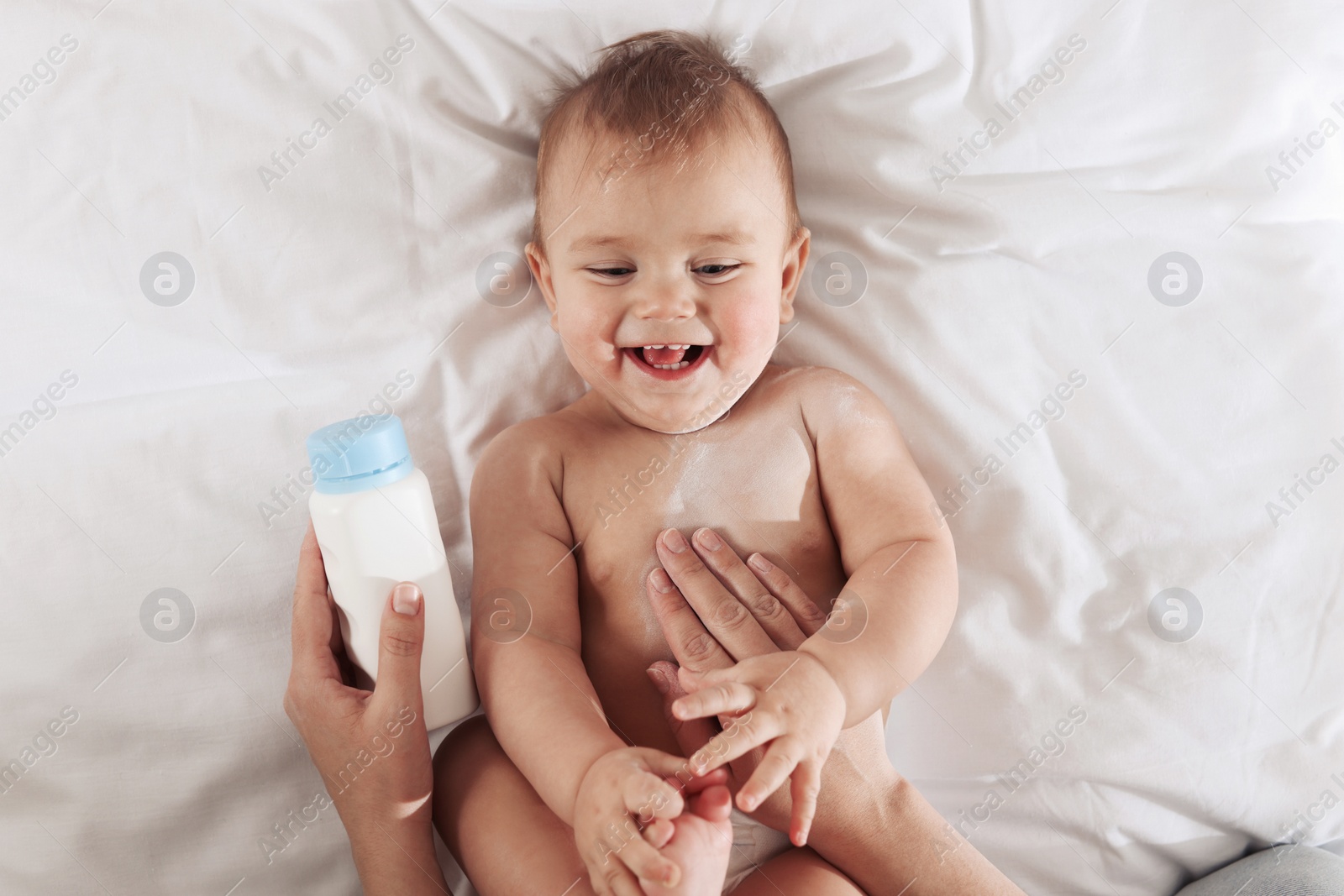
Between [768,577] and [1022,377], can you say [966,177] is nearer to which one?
[1022,377]

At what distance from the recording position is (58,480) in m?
1.45

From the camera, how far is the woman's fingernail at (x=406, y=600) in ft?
3.99

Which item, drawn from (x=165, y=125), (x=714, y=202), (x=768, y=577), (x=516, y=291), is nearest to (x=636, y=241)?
(x=714, y=202)

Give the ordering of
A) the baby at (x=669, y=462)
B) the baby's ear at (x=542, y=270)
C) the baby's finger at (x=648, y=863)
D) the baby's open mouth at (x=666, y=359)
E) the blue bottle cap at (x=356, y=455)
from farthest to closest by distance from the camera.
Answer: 1. the baby's ear at (x=542, y=270)
2. the baby's open mouth at (x=666, y=359)
3. the baby at (x=669, y=462)
4. the blue bottle cap at (x=356, y=455)
5. the baby's finger at (x=648, y=863)

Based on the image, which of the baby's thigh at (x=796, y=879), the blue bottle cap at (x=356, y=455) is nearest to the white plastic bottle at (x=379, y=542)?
the blue bottle cap at (x=356, y=455)

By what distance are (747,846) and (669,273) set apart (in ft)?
2.62

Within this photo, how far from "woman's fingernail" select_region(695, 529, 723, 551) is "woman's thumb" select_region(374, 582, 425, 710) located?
40 centimetres

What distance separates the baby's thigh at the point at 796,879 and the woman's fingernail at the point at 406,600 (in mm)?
574

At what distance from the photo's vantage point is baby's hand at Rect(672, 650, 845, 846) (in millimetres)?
1070

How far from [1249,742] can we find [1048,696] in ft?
1.03

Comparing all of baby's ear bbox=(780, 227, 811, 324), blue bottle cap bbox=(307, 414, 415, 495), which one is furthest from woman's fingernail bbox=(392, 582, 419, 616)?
baby's ear bbox=(780, 227, 811, 324)

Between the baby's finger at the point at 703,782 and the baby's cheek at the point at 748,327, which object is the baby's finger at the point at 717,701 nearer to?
the baby's finger at the point at 703,782

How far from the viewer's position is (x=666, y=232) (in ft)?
4.34

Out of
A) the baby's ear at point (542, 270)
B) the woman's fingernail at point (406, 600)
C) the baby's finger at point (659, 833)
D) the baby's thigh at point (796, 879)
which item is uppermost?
the baby's ear at point (542, 270)
